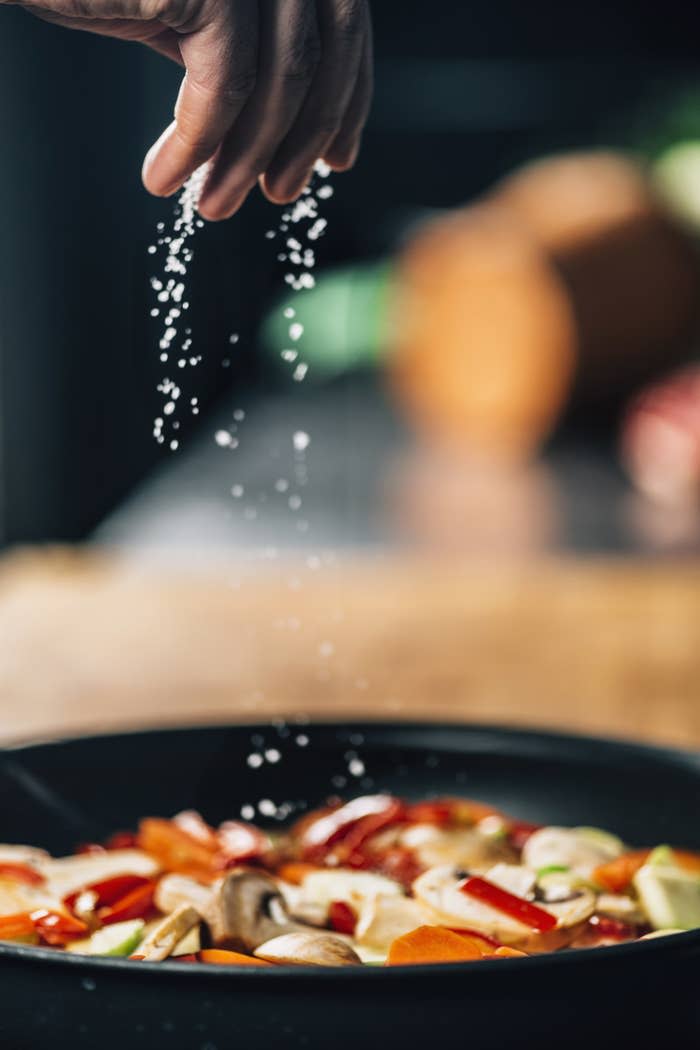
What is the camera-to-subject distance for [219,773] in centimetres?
87

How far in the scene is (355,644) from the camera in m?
1.58

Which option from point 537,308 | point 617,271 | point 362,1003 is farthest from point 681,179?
point 362,1003

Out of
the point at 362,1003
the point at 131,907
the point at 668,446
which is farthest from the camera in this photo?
the point at 668,446

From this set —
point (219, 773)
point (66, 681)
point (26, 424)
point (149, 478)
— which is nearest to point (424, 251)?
point (149, 478)

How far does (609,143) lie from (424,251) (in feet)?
5.94

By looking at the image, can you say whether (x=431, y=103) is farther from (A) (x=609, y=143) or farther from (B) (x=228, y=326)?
(B) (x=228, y=326)

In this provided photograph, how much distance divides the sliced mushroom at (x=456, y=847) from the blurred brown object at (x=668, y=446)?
1.81m

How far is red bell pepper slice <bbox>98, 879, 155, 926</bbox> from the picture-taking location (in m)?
0.65

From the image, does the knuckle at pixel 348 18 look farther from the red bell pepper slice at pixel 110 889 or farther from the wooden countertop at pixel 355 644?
the wooden countertop at pixel 355 644

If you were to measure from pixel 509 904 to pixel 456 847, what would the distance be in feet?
0.50

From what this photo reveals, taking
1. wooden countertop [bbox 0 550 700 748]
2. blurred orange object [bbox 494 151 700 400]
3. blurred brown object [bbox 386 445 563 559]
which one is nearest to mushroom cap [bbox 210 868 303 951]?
wooden countertop [bbox 0 550 700 748]

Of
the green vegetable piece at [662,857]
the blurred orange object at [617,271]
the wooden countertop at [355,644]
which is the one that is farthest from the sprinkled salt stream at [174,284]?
the blurred orange object at [617,271]

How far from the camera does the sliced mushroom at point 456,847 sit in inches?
29.1

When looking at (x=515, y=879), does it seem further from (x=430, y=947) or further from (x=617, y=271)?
(x=617, y=271)
